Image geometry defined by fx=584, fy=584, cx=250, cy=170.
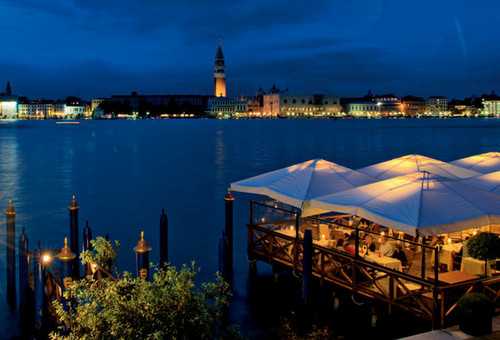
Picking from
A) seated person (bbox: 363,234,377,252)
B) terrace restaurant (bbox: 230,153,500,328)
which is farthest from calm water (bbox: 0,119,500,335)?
seated person (bbox: 363,234,377,252)

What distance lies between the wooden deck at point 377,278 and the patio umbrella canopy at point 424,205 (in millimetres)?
604

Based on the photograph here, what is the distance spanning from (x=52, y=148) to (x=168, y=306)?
67.4 m

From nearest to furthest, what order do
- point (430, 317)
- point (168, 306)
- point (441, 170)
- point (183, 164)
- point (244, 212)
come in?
point (168, 306)
point (430, 317)
point (441, 170)
point (244, 212)
point (183, 164)

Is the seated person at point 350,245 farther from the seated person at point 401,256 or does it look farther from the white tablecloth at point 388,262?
the seated person at point 401,256

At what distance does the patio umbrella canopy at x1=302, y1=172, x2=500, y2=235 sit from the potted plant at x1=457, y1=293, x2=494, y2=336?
1.70 meters

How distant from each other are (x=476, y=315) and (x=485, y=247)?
1.80 metres

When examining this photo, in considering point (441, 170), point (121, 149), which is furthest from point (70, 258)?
point (121, 149)

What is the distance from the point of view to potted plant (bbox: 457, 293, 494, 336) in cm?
780

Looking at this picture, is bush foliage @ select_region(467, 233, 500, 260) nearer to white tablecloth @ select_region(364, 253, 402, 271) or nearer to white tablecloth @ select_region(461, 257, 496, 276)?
white tablecloth @ select_region(461, 257, 496, 276)

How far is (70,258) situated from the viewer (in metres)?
10.7

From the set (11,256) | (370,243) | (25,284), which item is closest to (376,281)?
(370,243)

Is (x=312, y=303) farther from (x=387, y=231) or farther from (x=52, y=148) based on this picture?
(x=52, y=148)

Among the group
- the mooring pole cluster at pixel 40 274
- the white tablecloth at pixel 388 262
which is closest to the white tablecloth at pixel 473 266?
the white tablecloth at pixel 388 262

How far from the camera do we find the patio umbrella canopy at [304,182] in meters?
12.8
